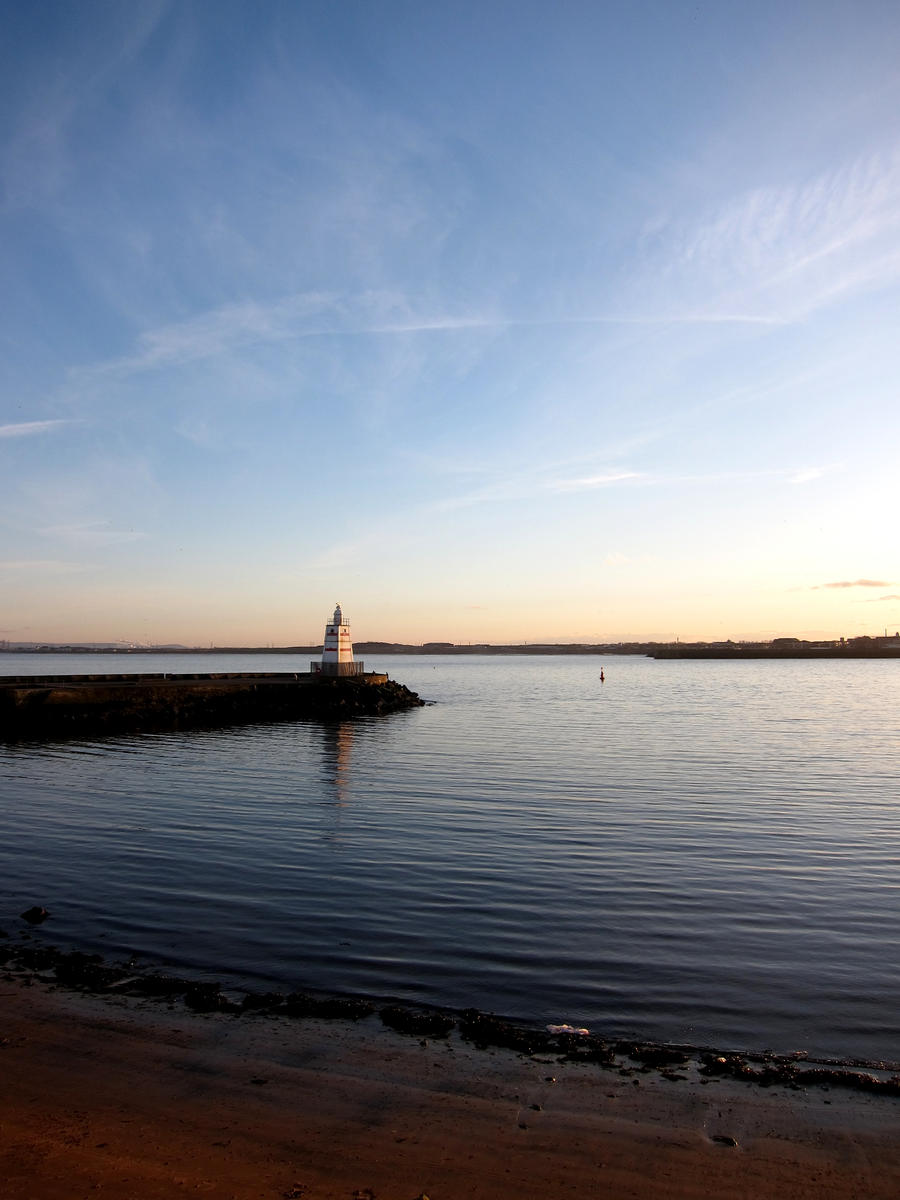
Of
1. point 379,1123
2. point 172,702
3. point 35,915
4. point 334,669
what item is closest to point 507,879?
point 35,915

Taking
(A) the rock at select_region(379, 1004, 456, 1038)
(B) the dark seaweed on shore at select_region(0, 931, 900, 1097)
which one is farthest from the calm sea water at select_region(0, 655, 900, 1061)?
(A) the rock at select_region(379, 1004, 456, 1038)

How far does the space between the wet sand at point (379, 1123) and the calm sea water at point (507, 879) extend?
128 centimetres

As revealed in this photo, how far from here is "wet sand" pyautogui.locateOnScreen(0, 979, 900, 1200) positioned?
195 inches

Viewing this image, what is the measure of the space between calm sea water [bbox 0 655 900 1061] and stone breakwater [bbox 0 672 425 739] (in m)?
8.57

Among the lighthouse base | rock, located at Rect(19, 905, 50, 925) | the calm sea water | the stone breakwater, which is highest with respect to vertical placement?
the lighthouse base

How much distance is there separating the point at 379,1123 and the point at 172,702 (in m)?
37.3

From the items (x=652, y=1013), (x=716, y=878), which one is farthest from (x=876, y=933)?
(x=652, y=1013)

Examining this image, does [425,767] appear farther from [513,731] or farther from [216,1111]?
[216,1111]

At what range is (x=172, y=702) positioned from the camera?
40438mm

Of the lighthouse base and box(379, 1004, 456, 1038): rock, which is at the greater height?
the lighthouse base

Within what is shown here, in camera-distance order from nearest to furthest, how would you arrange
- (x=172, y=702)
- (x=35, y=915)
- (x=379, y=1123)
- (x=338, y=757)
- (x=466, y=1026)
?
(x=379, y=1123) < (x=466, y=1026) < (x=35, y=915) < (x=338, y=757) < (x=172, y=702)

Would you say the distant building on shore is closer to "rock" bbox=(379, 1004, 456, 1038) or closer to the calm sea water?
the calm sea water

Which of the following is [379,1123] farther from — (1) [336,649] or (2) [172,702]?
→ (1) [336,649]

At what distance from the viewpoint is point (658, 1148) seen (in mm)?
5434
